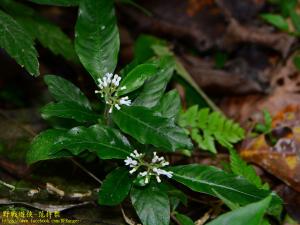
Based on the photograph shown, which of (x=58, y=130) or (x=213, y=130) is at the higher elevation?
(x=58, y=130)

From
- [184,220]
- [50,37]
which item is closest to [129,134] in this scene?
[184,220]

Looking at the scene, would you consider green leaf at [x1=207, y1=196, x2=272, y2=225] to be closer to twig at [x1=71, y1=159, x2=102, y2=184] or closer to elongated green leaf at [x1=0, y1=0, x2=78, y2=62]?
twig at [x1=71, y1=159, x2=102, y2=184]

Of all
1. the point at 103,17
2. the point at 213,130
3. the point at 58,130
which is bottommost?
the point at 213,130

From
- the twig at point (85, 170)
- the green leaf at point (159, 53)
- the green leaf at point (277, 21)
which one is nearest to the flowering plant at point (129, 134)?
the twig at point (85, 170)

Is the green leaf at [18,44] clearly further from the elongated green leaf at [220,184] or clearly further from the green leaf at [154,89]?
the elongated green leaf at [220,184]

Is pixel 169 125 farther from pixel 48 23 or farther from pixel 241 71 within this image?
pixel 241 71

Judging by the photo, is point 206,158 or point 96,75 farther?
point 206,158

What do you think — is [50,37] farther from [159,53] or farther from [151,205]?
[151,205]

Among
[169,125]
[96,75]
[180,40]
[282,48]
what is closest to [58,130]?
[96,75]
